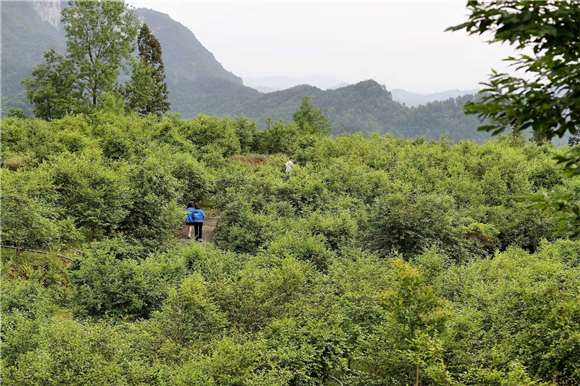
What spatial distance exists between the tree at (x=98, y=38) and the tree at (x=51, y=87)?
0.69 metres

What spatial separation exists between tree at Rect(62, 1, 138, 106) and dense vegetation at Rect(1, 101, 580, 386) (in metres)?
10.8

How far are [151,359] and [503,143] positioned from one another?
2238 cm

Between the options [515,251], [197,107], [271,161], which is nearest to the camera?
[515,251]

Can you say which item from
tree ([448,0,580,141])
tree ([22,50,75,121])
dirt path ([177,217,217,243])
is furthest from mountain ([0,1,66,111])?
tree ([448,0,580,141])

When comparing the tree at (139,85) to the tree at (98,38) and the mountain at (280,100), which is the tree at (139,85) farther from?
the mountain at (280,100)

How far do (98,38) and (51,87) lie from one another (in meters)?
4.58

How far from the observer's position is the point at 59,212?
1177 centimetres

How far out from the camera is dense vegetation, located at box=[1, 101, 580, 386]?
5.60 metres

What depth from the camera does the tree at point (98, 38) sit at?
1149 inches

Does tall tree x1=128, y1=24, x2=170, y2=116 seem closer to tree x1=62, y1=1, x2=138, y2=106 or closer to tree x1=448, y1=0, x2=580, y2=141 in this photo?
tree x1=62, y1=1, x2=138, y2=106

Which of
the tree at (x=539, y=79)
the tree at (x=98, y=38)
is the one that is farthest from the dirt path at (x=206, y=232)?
the tree at (x=98, y=38)

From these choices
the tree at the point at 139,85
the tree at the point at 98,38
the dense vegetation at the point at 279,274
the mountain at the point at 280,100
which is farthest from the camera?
the mountain at the point at 280,100

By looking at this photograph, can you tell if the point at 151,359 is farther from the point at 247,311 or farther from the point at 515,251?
the point at 515,251

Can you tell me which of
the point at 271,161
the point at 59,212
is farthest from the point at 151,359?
the point at 271,161
